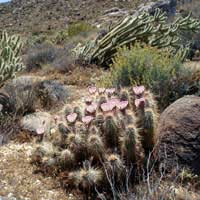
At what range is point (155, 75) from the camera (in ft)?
21.7

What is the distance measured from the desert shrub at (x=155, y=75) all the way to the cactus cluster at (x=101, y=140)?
1.13 m

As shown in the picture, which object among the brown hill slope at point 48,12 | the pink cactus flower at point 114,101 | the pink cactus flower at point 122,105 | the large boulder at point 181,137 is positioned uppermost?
the pink cactus flower at point 114,101

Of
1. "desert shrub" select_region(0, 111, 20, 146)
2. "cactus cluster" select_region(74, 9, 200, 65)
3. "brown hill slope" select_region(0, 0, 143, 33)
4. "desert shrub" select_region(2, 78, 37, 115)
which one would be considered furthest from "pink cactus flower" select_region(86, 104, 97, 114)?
"brown hill slope" select_region(0, 0, 143, 33)

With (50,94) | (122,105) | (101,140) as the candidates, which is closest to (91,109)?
(122,105)

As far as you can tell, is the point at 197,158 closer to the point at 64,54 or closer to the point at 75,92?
the point at 75,92

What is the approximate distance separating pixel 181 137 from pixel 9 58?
4.60 metres

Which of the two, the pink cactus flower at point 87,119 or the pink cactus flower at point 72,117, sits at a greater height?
the pink cactus flower at point 87,119

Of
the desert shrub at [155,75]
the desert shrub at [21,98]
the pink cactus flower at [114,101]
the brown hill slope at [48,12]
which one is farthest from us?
the brown hill slope at [48,12]

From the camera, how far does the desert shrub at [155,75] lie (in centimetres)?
631

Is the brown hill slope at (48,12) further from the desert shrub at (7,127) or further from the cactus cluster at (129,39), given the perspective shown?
the desert shrub at (7,127)

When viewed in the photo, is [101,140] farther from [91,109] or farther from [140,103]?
[140,103]

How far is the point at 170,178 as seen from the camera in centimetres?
444

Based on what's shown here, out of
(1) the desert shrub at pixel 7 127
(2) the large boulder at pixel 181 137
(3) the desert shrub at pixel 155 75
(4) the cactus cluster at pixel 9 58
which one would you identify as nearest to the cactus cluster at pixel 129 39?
(4) the cactus cluster at pixel 9 58

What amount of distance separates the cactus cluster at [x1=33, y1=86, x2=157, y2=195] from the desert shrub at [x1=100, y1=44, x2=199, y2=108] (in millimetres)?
1127
